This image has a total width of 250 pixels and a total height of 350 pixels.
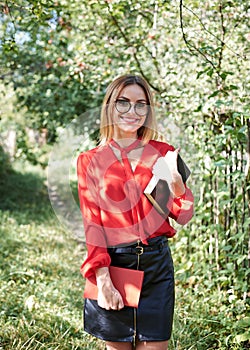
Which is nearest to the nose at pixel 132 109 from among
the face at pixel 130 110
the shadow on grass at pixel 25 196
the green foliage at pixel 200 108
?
the face at pixel 130 110

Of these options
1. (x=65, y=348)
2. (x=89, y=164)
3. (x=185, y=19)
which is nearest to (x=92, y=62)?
(x=185, y=19)

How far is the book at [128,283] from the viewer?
5.88 ft

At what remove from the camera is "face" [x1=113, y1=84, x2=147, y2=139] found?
6.05ft

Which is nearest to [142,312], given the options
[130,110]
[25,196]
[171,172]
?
[171,172]

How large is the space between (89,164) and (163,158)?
0.88 feet

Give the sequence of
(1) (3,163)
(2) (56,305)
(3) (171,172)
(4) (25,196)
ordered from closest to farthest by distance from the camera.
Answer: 1. (3) (171,172)
2. (2) (56,305)
3. (4) (25,196)
4. (1) (3,163)

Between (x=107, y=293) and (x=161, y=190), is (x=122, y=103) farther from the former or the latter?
(x=107, y=293)

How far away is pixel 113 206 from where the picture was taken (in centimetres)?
177

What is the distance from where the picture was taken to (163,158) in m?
1.75

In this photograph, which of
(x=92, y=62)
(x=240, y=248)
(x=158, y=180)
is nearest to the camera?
(x=158, y=180)

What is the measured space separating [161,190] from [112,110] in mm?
360

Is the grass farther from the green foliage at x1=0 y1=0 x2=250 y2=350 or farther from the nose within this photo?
the nose

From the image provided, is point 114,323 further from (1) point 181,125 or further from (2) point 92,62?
(2) point 92,62

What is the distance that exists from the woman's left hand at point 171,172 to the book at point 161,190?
0.02 metres
